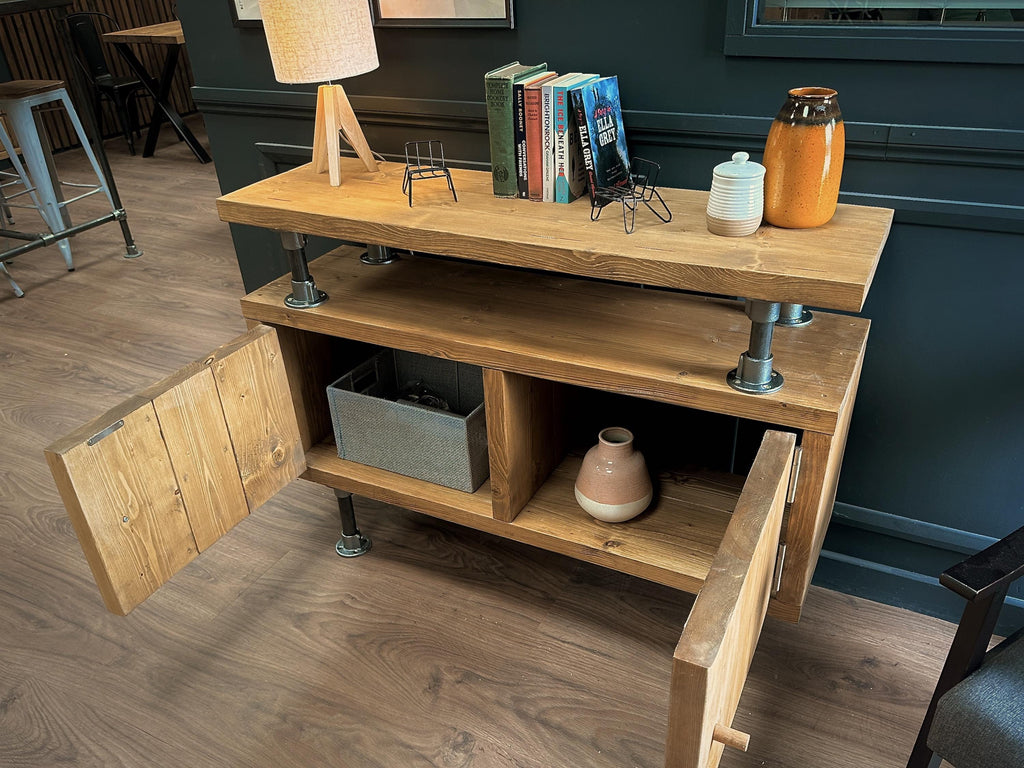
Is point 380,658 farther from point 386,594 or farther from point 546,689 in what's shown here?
point 546,689

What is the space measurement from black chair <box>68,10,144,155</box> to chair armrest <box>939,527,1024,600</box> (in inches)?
211

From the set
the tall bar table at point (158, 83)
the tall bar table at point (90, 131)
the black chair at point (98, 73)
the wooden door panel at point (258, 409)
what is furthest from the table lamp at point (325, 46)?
the black chair at point (98, 73)

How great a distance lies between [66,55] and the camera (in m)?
5.30

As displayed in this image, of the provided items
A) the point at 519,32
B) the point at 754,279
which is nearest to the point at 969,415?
the point at 754,279

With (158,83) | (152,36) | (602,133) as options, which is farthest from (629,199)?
(158,83)

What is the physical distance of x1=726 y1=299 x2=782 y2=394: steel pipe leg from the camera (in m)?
1.13

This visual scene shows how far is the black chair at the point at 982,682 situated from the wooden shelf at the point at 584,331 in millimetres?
260

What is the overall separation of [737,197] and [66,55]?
5611mm

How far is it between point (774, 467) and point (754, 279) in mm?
261

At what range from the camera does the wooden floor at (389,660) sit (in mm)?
1395

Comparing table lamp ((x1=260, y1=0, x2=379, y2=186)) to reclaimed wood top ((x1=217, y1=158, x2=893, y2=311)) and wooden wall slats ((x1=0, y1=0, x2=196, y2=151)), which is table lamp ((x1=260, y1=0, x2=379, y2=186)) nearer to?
reclaimed wood top ((x1=217, y1=158, x2=893, y2=311))

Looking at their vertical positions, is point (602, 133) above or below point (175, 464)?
above

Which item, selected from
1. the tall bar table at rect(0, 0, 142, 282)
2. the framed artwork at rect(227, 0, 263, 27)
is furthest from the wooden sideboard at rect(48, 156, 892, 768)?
the tall bar table at rect(0, 0, 142, 282)

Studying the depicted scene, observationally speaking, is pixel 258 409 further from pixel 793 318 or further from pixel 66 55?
pixel 66 55
